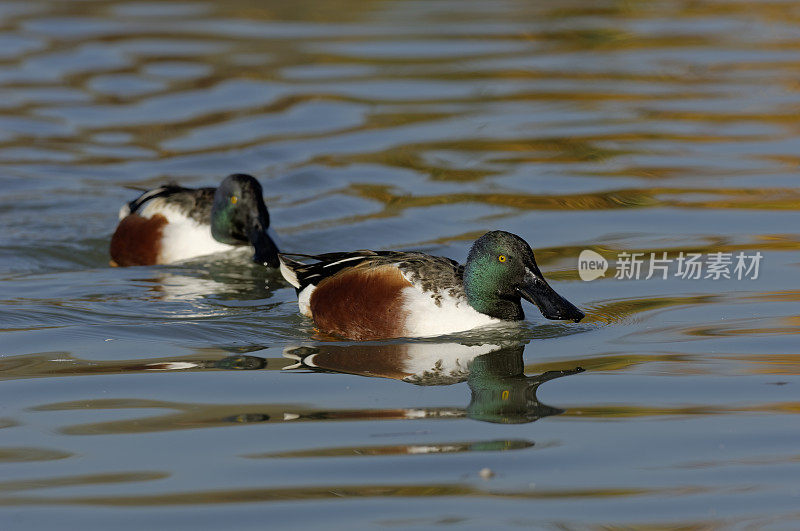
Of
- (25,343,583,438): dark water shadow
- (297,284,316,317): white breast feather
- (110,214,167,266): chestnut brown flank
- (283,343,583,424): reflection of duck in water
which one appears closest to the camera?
(25,343,583,438): dark water shadow

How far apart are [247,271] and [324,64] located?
22.2 feet

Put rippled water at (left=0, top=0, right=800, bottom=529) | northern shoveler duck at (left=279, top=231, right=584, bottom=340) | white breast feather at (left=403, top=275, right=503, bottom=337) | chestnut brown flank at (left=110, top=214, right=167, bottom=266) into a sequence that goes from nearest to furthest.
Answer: rippled water at (left=0, top=0, right=800, bottom=529), northern shoveler duck at (left=279, top=231, right=584, bottom=340), white breast feather at (left=403, top=275, right=503, bottom=337), chestnut brown flank at (left=110, top=214, right=167, bottom=266)

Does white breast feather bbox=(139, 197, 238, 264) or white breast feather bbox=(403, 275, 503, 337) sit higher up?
white breast feather bbox=(139, 197, 238, 264)

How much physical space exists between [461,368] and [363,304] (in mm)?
902

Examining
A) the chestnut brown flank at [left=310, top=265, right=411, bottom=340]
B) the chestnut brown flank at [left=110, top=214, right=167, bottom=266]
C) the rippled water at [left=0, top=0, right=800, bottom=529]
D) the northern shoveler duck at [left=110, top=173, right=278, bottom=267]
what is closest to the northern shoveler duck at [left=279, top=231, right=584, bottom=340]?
the chestnut brown flank at [left=310, top=265, right=411, bottom=340]

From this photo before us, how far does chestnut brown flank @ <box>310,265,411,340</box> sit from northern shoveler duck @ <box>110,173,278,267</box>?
166 cm

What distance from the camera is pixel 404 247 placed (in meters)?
9.38

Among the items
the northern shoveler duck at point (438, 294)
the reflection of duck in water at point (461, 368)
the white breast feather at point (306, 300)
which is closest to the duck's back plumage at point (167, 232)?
the white breast feather at point (306, 300)

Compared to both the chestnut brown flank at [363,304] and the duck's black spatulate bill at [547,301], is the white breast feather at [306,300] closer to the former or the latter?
the chestnut brown flank at [363,304]

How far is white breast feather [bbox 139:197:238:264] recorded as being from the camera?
9.50 m

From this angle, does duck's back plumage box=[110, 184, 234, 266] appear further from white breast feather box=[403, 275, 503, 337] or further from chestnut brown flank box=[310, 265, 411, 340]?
white breast feather box=[403, 275, 503, 337]

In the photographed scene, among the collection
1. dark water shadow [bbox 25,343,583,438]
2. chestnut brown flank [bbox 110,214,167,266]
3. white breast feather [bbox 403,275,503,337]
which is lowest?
dark water shadow [bbox 25,343,583,438]

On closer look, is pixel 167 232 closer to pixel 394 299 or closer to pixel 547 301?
pixel 394 299

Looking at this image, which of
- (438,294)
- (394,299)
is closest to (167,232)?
(394,299)
